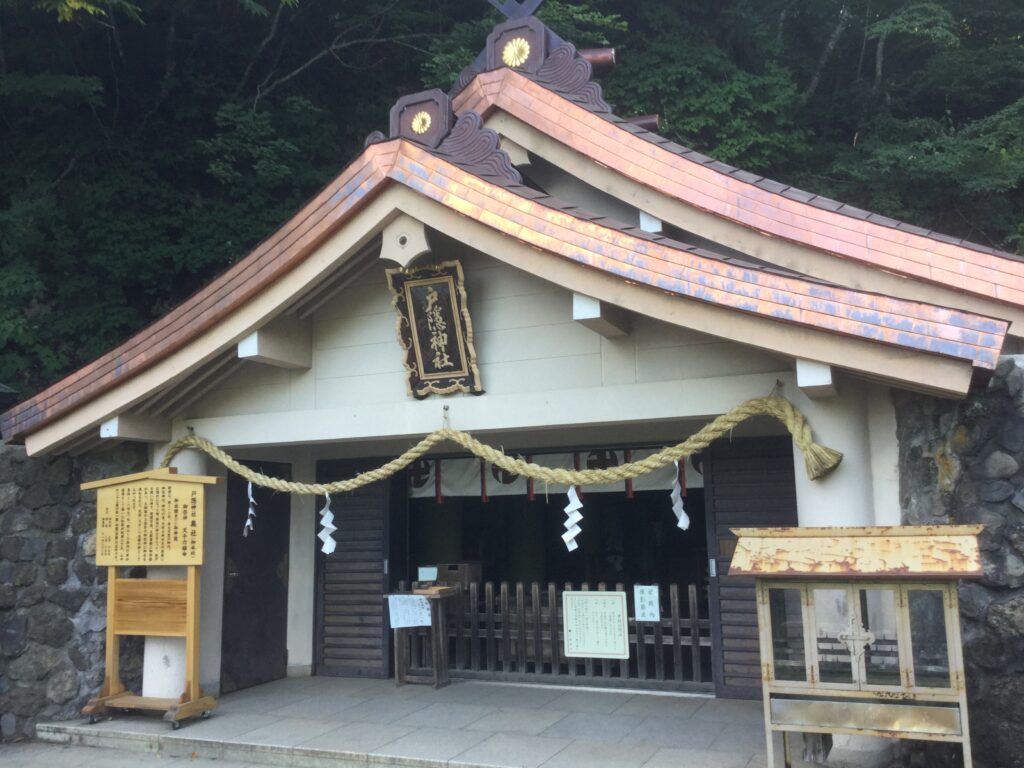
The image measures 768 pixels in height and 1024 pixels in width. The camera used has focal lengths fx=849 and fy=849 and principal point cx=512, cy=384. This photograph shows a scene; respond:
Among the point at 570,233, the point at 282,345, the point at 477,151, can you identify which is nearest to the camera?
the point at 570,233

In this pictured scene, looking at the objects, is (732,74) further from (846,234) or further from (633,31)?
(846,234)

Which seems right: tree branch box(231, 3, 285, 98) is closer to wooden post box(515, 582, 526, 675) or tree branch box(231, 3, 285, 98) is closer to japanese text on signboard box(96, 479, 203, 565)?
japanese text on signboard box(96, 479, 203, 565)

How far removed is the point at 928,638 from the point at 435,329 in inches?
163

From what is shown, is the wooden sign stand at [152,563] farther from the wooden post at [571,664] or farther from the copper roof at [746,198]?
the copper roof at [746,198]

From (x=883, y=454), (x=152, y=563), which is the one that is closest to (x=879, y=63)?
(x=883, y=454)

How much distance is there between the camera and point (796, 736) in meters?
5.55

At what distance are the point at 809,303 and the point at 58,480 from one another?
23.2ft

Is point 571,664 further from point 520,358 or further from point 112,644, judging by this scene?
point 112,644

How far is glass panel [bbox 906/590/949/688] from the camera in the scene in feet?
14.6

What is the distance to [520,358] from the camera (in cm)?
682

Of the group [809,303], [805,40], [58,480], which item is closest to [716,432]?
[809,303]

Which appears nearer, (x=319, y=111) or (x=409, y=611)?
(x=409, y=611)

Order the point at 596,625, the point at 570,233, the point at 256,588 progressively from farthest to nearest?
the point at 256,588, the point at 596,625, the point at 570,233

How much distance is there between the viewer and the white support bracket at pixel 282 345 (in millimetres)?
7145
